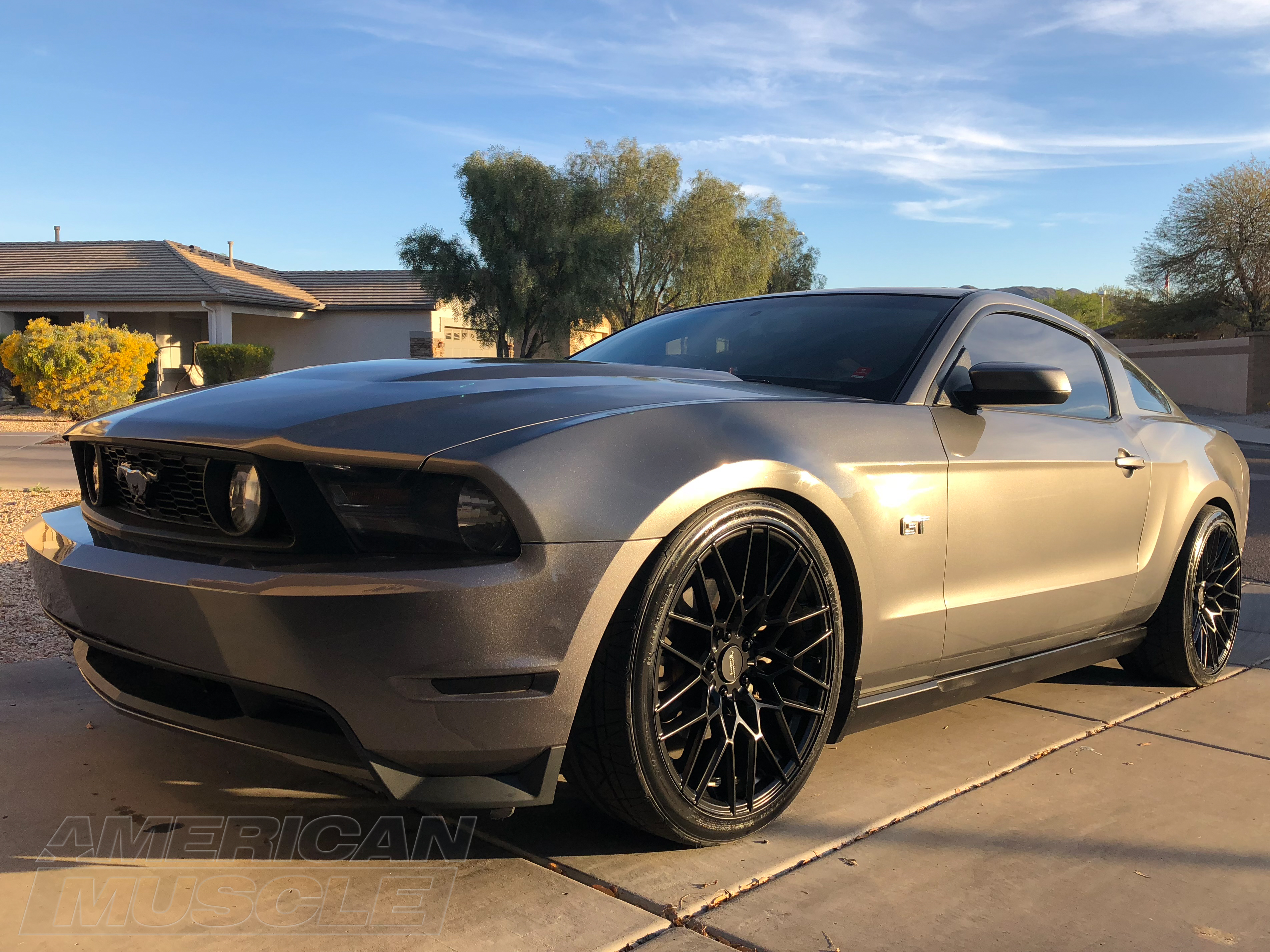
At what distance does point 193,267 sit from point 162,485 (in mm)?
34004

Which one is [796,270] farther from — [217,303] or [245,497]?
[245,497]

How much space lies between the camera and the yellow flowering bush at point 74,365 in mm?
18953

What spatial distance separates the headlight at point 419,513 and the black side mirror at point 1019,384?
164cm

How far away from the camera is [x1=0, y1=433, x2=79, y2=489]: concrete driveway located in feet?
31.5

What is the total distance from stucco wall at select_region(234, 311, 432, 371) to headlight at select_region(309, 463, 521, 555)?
33367mm

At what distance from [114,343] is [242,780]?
1940 centimetres

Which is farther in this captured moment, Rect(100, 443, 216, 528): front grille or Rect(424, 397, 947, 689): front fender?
Rect(100, 443, 216, 528): front grille

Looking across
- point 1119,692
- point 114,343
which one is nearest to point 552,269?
point 114,343

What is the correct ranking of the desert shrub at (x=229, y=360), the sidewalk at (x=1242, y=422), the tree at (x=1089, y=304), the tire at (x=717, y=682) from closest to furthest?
1. the tire at (x=717, y=682)
2. the sidewalk at (x=1242, y=422)
3. the desert shrub at (x=229, y=360)
4. the tree at (x=1089, y=304)

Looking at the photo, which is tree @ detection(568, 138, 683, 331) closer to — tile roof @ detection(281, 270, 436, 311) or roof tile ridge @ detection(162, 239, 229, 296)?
tile roof @ detection(281, 270, 436, 311)

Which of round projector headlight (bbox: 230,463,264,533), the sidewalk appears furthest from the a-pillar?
round projector headlight (bbox: 230,463,264,533)

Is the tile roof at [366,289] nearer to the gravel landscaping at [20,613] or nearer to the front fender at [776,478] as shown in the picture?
the gravel landscaping at [20,613]

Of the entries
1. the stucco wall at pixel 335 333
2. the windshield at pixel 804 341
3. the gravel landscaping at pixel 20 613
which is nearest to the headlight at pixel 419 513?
the windshield at pixel 804 341

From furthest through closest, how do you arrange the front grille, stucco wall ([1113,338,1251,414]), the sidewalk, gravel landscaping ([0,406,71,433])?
stucco wall ([1113,338,1251,414]) → the sidewalk → gravel landscaping ([0,406,71,433]) → the front grille
